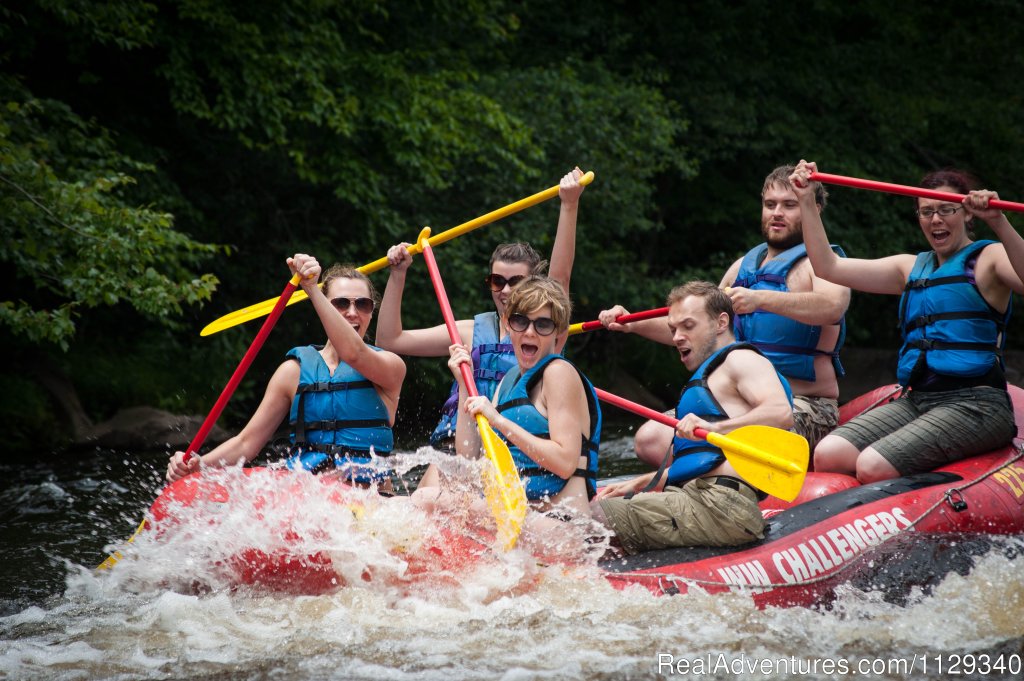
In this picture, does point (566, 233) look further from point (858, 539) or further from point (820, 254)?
point (858, 539)

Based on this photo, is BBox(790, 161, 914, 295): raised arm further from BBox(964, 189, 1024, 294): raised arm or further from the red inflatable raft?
the red inflatable raft

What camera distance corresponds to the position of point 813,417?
4.81m

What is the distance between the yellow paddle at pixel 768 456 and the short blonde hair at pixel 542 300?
647mm

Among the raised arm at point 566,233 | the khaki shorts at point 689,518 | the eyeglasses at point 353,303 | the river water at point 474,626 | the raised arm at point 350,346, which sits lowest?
the river water at point 474,626

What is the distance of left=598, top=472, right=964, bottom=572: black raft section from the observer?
12.5 feet

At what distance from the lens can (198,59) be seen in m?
9.37

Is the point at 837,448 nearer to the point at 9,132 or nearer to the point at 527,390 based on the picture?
the point at 527,390

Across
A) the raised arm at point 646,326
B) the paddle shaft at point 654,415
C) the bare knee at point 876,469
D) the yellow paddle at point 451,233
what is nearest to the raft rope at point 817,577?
the bare knee at point 876,469

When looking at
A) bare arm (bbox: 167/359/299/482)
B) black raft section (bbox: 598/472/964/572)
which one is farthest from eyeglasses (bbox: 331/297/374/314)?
black raft section (bbox: 598/472/964/572)

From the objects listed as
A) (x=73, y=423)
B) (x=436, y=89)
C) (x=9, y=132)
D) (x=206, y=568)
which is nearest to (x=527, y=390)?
(x=206, y=568)

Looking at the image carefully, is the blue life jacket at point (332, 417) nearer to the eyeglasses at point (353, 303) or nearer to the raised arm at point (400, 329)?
the eyeglasses at point (353, 303)

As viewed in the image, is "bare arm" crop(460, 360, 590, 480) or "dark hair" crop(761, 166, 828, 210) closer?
"bare arm" crop(460, 360, 590, 480)

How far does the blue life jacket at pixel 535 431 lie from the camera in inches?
148

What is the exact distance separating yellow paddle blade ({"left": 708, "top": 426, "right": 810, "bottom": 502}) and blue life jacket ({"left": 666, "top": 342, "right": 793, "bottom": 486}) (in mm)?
137
